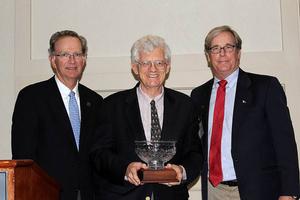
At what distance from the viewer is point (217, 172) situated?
112 inches

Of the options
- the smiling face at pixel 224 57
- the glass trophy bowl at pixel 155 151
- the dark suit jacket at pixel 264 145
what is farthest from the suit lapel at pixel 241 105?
the glass trophy bowl at pixel 155 151

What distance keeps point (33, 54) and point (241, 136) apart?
2014mm

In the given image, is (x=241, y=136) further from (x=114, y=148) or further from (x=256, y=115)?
(x=114, y=148)

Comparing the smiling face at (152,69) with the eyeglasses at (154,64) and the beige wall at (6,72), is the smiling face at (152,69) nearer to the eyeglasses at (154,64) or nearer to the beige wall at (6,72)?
the eyeglasses at (154,64)

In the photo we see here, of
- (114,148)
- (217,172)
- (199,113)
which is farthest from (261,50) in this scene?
(114,148)

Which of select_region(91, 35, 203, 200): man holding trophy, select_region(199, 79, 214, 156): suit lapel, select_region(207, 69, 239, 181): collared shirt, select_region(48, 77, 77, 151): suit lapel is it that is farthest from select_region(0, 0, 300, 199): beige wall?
select_region(91, 35, 203, 200): man holding trophy

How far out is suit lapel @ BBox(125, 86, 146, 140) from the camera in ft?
8.77

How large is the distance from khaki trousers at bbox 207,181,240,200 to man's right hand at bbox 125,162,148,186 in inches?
24.3

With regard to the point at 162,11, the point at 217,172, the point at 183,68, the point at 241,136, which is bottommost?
the point at 217,172

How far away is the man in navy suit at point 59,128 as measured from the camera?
2832mm

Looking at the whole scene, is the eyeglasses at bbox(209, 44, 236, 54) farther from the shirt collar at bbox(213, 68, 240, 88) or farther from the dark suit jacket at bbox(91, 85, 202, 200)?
the dark suit jacket at bbox(91, 85, 202, 200)

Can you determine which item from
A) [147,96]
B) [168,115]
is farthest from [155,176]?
[147,96]

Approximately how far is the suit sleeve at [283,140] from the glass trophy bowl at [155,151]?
0.61 meters

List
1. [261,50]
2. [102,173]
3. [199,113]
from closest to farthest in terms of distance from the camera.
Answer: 1. [102,173]
2. [199,113]
3. [261,50]
